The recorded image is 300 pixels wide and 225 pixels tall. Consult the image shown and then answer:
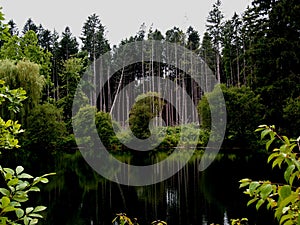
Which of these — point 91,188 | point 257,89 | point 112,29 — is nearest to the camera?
point 91,188

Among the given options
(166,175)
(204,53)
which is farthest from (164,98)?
(166,175)

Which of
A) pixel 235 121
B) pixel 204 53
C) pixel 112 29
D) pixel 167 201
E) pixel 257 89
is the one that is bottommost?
pixel 167 201

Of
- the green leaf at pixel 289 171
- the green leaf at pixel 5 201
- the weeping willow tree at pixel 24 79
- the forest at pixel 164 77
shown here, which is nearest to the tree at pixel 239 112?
the forest at pixel 164 77

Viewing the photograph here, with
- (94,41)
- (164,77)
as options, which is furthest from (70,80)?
(164,77)

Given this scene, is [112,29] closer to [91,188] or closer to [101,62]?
[101,62]

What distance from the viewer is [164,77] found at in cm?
3250

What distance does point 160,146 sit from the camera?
22.6 metres

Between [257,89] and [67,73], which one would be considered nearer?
[257,89]

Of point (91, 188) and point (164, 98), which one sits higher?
point (164, 98)

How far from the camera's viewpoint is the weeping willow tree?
55.0 feet

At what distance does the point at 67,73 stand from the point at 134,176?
Result: 1959 centimetres

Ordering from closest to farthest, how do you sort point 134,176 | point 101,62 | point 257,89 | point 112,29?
1. point 134,176
2. point 257,89
3. point 101,62
4. point 112,29

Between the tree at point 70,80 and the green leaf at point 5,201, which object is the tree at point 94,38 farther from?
the green leaf at point 5,201

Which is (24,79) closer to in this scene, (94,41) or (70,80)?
(70,80)
